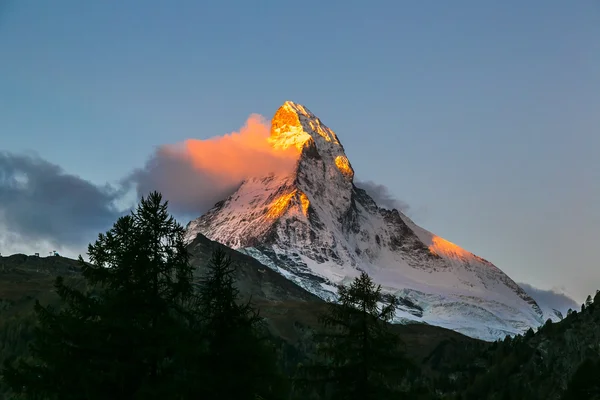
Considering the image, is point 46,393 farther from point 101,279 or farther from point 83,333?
point 101,279

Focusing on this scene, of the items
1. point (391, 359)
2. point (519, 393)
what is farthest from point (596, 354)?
point (391, 359)

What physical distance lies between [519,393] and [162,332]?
172874 mm

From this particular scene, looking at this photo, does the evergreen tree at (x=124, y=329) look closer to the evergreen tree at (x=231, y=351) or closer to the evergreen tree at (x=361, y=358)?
the evergreen tree at (x=231, y=351)

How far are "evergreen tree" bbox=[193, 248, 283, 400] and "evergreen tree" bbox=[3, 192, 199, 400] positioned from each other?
1895 millimetres

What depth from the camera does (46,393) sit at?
26328mm

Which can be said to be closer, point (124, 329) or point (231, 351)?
point (124, 329)

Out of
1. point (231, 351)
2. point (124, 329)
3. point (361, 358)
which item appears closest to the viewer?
point (124, 329)

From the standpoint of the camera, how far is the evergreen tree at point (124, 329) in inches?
1014

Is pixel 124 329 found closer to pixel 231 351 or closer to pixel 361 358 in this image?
pixel 231 351

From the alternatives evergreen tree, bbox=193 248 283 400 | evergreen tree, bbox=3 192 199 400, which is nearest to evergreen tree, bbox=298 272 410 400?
evergreen tree, bbox=193 248 283 400

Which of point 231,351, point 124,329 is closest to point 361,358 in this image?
point 231,351

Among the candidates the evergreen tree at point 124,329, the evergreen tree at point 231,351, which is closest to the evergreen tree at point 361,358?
the evergreen tree at point 231,351

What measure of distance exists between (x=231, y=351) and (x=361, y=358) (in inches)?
229

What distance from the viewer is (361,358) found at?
3127cm
